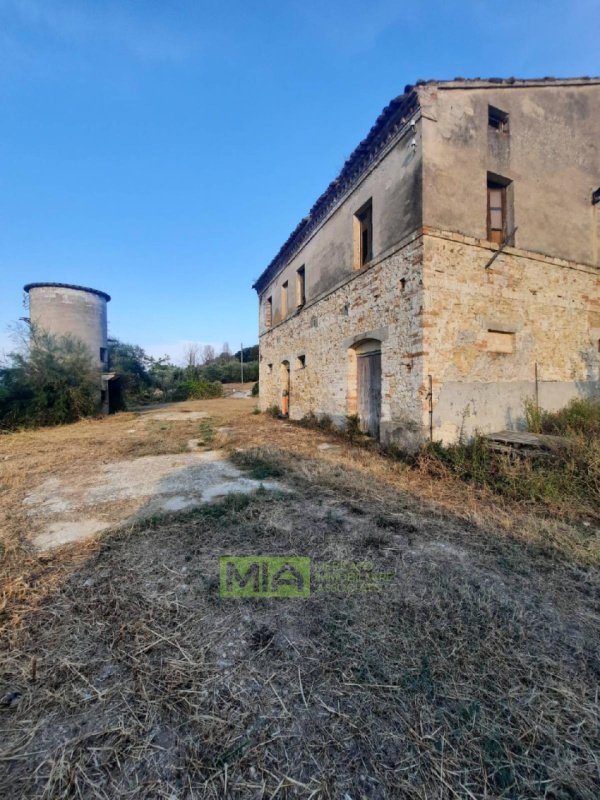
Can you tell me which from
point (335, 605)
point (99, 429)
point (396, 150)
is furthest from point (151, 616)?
point (99, 429)

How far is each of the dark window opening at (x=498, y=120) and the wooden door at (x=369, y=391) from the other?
5.30 meters

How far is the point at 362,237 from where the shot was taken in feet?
27.0

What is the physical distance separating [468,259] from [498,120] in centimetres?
348

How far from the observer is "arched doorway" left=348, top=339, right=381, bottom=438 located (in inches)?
295

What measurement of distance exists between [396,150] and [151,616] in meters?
8.42

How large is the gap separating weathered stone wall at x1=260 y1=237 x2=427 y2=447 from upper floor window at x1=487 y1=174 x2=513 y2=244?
7.56 feet

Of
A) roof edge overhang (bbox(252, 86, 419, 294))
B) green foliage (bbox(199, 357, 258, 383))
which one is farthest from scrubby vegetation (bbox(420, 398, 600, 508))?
green foliage (bbox(199, 357, 258, 383))

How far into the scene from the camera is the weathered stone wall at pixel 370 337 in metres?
6.08

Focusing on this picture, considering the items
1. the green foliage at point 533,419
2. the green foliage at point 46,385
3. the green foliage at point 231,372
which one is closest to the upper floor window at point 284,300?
the green foliage at point 46,385

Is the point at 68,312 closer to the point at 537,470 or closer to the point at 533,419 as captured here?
the point at 533,419

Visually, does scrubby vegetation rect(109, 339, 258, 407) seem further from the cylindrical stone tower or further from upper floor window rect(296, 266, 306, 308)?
upper floor window rect(296, 266, 306, 308)

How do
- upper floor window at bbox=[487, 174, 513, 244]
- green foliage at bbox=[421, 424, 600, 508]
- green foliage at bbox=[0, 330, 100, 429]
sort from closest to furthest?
green foliage at bbox=[421, 424, 600, 508]
upper floor window at bbox=[487, 174, 513, 244]
green foliage at bbox=[0, 330, 100, 429]

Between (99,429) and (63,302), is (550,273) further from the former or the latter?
(63,302)

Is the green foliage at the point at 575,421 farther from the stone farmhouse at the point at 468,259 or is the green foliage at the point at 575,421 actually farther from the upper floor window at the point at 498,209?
the upper floor window at the point at 498,209
